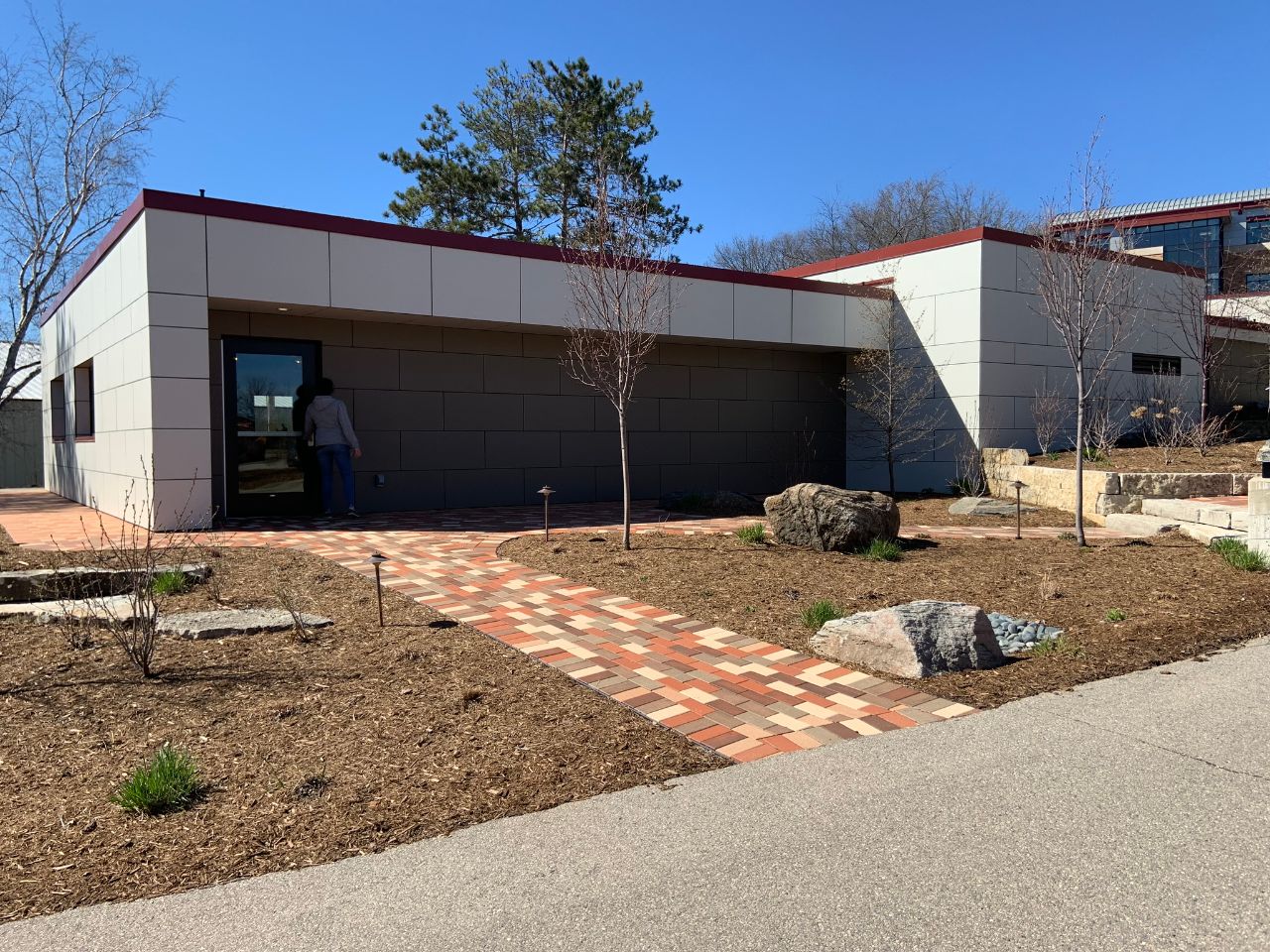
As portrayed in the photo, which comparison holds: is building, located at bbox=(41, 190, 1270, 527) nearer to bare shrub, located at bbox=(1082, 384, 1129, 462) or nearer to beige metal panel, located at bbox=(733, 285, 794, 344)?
beige metal panel, located at bbox=(733, 285, 794, 344)

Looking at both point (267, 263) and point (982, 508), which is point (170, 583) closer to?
point (267, 263)

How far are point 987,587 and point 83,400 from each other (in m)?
15.4

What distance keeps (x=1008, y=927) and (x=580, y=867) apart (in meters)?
1.30

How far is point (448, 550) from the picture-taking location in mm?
8977

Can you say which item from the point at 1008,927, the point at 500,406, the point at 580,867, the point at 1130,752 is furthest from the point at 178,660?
the point at 500,406

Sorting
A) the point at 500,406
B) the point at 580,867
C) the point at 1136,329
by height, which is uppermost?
the point at 1136,329

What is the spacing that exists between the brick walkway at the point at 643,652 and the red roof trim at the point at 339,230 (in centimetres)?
376

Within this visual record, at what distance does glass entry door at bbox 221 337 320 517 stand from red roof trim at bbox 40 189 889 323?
74.9 inches

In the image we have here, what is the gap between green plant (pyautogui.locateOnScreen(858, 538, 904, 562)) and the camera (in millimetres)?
8312

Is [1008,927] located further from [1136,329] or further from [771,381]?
[1136,329]

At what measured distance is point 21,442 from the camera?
24.5 meters

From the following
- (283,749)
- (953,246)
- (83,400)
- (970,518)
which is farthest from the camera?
(83,400)

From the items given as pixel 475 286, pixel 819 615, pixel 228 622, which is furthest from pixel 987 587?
pixel 475 286

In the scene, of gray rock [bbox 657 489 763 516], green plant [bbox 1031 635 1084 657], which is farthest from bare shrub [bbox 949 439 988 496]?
green plant [bbox 1031 635 1084 657]
